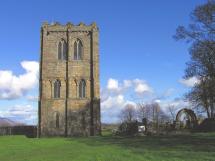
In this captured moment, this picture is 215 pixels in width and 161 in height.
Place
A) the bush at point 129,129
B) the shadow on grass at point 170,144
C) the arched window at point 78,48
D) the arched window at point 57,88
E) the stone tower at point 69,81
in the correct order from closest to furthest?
the shadow on grass at point 170,144, the bush at point 129,129, the stone tower at point 69,81, the arched window at point 57,88, the arched window at point 78,48

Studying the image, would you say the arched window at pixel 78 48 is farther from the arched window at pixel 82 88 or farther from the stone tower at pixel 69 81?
the arched window at pixel 82 88

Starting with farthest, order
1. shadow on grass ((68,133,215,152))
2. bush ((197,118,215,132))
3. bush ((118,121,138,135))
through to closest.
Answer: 1. bush ((118,121,138,135))
2. bush ((197,118,215,132))
3. shadow on grass ((68,133,215,152))

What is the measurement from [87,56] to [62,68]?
392 centimetres

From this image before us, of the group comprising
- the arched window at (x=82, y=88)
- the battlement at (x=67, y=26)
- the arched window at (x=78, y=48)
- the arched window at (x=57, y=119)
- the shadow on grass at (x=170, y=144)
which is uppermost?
the battlement at (x=67, y=26)

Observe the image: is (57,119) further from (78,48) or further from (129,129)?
(78,48)

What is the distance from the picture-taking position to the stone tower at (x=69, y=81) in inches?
2451

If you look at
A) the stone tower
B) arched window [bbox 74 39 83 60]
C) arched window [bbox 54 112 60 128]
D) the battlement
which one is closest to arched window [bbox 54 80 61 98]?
the stone tower

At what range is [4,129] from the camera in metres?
72.9

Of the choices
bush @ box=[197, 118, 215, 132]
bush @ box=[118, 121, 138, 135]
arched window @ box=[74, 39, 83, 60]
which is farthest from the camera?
arched window @ box=[74, 39, 83, 60]

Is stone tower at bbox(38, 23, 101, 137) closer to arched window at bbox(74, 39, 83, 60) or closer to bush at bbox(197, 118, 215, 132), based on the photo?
arched window at bbox(74, 39, 83, 60)

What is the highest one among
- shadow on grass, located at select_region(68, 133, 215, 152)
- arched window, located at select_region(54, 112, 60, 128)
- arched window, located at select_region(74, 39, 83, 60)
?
arched window, located at select_region(74, 39, 83, 60)

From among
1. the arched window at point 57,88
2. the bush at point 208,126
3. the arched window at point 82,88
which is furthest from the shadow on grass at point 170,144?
the arched window at point 57,88

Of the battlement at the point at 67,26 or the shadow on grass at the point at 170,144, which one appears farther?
the battlement at the point at 67,26

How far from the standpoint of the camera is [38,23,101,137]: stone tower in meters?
62.2
